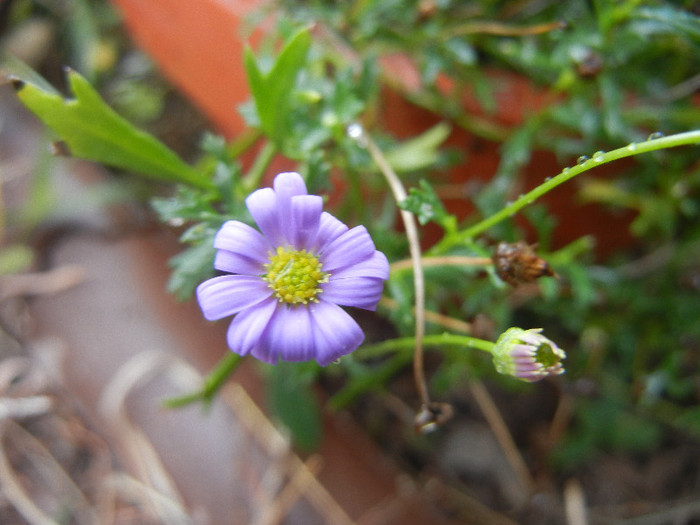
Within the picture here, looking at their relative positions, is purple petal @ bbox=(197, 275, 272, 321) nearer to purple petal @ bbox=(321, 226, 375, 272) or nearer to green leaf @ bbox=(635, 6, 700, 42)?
purple petal @ bbox=(321, 226, 375, 272)

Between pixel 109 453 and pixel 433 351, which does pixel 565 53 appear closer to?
pixel 433 351

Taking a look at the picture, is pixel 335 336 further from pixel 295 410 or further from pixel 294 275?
pixel 295 410

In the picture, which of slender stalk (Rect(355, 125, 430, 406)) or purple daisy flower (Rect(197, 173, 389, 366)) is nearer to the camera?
purple daisy flower (Rect(197, 173, 389, 366))

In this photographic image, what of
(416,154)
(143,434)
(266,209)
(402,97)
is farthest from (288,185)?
(143,434)

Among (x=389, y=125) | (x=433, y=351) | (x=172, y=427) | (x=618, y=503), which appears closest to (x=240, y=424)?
(x=172, y=427)

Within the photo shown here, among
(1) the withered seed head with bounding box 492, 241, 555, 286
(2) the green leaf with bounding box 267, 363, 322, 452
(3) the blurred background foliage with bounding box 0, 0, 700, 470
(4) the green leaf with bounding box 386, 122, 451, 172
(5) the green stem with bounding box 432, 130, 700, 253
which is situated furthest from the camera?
(2) the green leaf with bounding box 267, 363, 322, 452

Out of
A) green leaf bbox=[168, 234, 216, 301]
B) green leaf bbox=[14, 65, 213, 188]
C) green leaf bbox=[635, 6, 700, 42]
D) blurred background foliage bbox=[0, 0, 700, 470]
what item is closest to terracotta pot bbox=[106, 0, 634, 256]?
Answer: blurred background foliage bbox=[0, 0, 700, 470]

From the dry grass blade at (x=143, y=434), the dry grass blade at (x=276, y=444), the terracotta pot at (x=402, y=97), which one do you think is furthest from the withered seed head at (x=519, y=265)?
the dry grass blade at (x=143, y=434)
